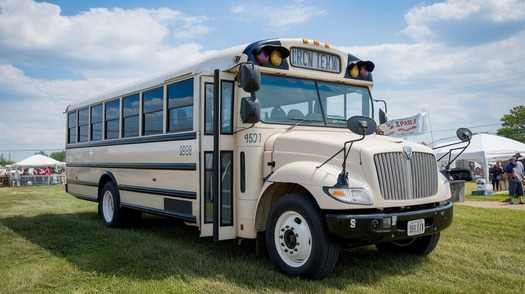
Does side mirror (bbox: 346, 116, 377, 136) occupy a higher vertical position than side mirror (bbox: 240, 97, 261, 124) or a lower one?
lower

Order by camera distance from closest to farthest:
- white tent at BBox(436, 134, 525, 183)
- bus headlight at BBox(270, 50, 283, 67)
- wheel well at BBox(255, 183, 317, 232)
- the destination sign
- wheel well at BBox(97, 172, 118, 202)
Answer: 1. wheel well at BBox(255, 183, 317, 232)
2. bus headlight at BBox(270, 50, 283, 67)
3. the destination sign
4. wheel well at BBox(97, 172, 118, 202)
5. white tent at BBox(436, 134, 525, 183)

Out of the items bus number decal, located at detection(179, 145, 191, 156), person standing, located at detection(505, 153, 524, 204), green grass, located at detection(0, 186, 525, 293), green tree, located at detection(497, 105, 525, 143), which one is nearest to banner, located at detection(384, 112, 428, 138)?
person standing, located at detection(505, 153, 524, 204)

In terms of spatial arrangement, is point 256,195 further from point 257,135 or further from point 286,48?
point 286,48

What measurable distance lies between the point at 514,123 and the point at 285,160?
248 ft

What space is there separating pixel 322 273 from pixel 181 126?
263 cm

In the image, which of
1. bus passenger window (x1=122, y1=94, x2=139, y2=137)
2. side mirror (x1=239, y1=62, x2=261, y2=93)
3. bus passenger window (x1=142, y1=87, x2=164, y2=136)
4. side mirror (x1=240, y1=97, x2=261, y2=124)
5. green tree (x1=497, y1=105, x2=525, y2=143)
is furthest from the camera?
green tree (x1=497, y1=105, x2=525, y2=143)

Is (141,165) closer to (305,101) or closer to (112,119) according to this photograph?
(112,119)

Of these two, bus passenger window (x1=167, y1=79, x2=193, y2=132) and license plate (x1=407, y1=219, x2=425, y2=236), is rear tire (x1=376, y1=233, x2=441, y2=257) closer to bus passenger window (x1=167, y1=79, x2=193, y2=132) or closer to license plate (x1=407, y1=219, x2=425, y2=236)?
license plate (x1=407, y1=219, x2=425, y2=236)

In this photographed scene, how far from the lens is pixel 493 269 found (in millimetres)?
4945

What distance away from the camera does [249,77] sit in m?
4.64

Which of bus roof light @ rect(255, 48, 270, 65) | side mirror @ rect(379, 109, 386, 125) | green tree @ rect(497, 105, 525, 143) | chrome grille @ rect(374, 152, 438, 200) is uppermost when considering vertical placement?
green tree @ rect(497, 105, 525, 143)

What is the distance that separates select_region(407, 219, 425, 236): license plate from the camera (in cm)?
448

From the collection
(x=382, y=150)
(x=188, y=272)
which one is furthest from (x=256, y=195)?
(x=382, y=150)

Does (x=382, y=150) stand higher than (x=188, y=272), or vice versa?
(x=382, y=150)
